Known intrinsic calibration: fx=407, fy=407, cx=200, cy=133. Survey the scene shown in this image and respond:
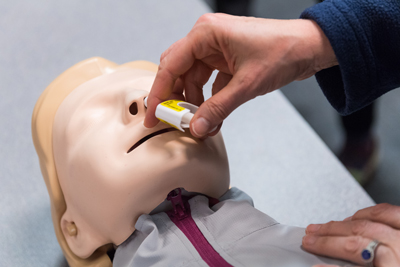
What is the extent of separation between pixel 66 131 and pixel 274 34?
1.52 feet

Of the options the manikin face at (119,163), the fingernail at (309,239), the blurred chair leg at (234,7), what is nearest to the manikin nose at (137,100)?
the manikin face at (119,163)

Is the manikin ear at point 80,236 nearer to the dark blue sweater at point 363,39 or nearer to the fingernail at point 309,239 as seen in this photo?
the fingernail at point 309,239

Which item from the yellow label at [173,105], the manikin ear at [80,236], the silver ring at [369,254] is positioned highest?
the yellow label at [173,105]

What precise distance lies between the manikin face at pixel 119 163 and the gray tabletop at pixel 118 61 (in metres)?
0.32

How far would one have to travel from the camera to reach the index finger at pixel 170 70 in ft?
2.56

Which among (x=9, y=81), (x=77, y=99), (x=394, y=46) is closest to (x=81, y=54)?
(x=9, y=81)

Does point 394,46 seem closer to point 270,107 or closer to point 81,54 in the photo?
point 270,107

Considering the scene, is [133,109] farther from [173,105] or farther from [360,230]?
[360,230]

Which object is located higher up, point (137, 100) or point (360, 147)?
point (137, 100)

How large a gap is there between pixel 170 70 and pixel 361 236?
453mm

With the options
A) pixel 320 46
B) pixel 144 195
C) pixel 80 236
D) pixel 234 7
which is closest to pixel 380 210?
pixel 320 46

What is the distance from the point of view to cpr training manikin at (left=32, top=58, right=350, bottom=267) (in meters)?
0.73

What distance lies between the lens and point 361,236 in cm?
66

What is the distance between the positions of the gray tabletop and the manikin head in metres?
0.26
